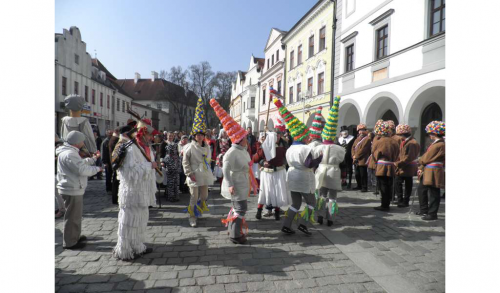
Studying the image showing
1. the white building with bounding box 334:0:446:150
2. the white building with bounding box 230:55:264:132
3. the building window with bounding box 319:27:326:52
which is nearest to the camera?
the white building with bounding box 334:0:446:150

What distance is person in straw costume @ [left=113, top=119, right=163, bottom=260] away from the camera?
3627mm

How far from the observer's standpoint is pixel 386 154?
647cm

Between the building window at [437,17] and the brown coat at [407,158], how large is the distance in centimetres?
533

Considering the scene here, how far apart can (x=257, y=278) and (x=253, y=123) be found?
34368 millimetres

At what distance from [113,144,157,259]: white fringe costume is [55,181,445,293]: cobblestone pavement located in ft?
0.68

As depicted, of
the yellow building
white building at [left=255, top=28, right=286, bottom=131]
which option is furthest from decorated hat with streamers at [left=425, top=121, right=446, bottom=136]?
white building at [left=255, top=28, right=286, bottom=131]

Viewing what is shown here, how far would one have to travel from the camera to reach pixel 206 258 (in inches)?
147

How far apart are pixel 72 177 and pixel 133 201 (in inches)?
40.2

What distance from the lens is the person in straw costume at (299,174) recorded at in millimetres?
4636

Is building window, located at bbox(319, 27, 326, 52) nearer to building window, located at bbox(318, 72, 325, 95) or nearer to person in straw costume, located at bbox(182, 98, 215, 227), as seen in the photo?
building window, located at bbox(318, 72, 325, 95)

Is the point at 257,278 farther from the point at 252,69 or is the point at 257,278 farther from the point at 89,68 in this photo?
the point at 252,69

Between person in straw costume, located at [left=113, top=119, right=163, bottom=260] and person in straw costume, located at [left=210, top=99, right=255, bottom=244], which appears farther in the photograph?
person in straw costume, located at [left=210, top=99, right=255, bottom=244]

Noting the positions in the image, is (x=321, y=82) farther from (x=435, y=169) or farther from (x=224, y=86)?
(x=224, y=86)
